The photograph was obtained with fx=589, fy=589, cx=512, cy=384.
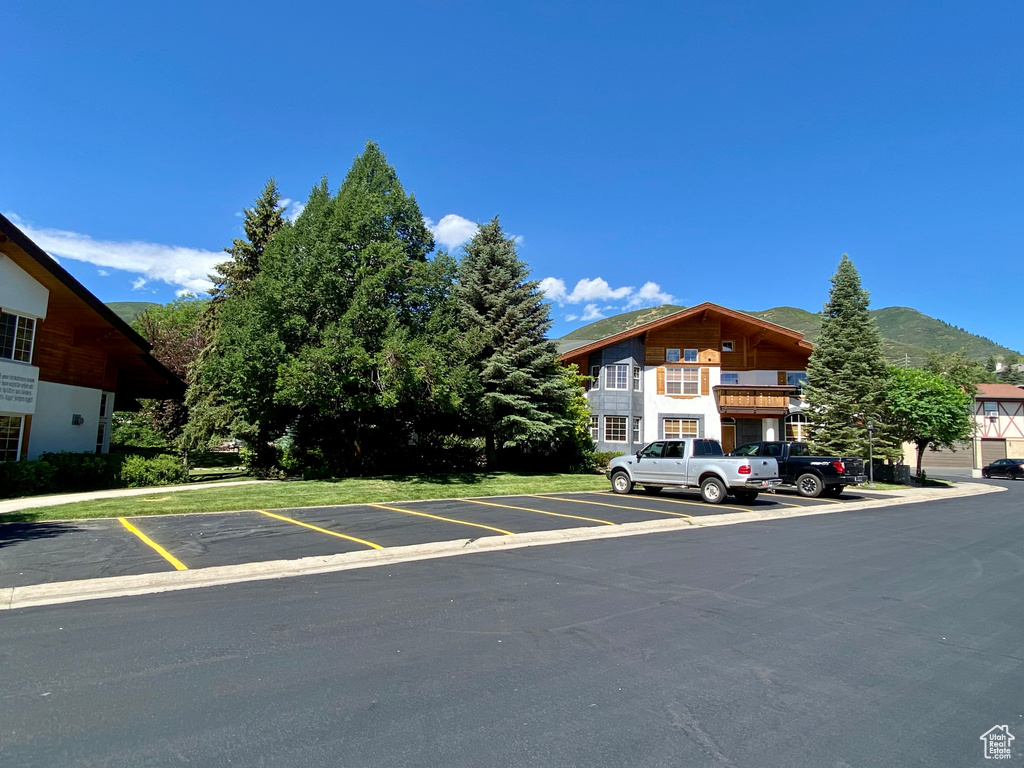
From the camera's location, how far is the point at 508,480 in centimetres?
2302

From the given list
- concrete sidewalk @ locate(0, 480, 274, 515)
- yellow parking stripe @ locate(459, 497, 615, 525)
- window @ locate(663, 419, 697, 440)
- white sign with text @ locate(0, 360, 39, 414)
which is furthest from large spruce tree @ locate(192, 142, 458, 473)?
window @ locate(663, 419, 697, 440)

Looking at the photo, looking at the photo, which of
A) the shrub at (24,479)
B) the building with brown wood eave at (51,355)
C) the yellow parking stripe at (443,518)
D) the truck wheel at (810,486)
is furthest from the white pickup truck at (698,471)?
the building with brown wood eave at (51,355)

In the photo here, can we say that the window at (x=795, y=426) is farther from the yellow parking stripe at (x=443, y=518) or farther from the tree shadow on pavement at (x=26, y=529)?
the tree shadow on pavement at (x=26, y=529)

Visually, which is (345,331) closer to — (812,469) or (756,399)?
(812,469)

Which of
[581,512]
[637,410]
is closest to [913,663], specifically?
[581,512]

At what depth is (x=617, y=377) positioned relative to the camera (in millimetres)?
37469

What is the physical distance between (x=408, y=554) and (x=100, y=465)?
14306 mm

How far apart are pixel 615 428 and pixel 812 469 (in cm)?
1629

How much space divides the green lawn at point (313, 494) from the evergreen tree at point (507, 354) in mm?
2622

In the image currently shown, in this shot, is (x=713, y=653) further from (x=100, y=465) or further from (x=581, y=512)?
(x=100, y=465)

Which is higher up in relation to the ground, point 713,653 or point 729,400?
point 729,400

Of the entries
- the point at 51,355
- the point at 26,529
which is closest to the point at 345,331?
the point at 51,355

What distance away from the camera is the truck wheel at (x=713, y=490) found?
17219mm

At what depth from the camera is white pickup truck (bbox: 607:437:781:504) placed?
16.8 meters
